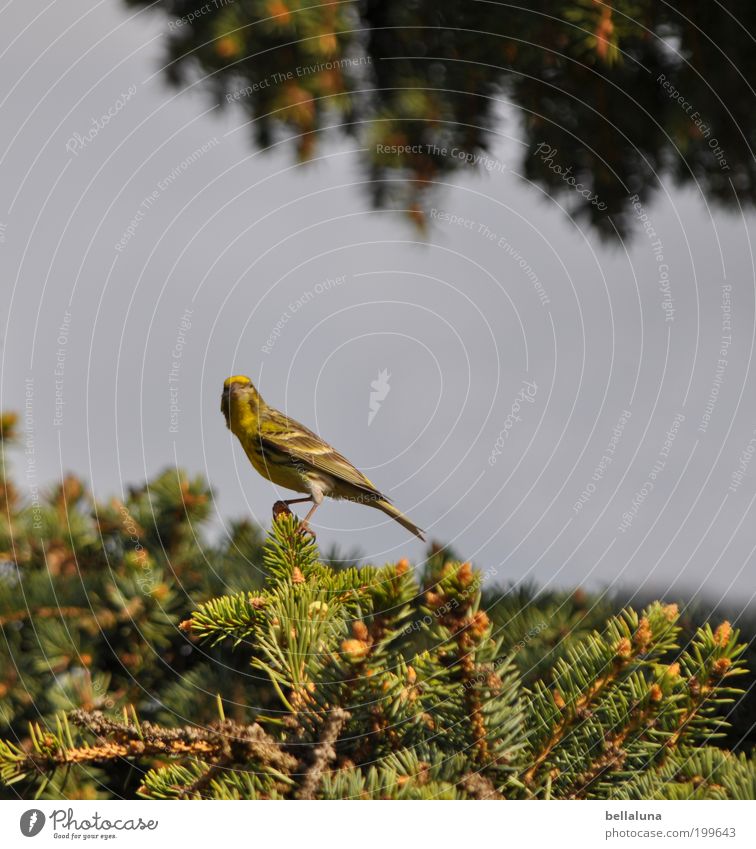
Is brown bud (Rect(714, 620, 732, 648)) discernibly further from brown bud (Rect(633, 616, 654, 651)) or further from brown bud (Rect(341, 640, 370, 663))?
brown bud (Rect(341, 640, 370, 663))

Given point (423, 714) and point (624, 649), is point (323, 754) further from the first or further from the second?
point (624, 649)

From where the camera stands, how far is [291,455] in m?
1.64

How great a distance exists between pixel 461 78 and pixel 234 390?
88cm

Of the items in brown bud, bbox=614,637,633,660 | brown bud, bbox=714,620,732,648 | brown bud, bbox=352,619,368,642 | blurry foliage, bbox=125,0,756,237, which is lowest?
brown bud, bbox=352,619,368,642

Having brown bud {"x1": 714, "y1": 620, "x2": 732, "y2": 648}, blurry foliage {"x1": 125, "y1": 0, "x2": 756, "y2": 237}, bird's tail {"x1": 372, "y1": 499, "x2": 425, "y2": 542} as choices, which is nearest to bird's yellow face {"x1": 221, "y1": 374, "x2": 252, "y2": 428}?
bird's tail {"x1": 372, "y1": 499, "x2": 425, "y2": 542}

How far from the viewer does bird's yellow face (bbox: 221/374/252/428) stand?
171 cm

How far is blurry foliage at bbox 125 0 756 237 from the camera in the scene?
1824 mm

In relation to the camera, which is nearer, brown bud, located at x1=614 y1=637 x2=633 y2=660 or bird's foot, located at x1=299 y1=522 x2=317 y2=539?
brown bud, located at x1=614 y1=637 x2=633 y2=660

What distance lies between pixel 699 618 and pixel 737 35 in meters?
1.40

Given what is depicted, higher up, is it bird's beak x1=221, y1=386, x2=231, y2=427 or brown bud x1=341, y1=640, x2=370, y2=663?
bird's beak x1=221, y1=386, x2=231, y2=427

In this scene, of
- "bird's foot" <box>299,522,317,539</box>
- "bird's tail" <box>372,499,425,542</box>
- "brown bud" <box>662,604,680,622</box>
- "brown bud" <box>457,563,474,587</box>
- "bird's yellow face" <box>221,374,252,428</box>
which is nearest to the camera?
"brown bud" <box>457,563,474,587</box>

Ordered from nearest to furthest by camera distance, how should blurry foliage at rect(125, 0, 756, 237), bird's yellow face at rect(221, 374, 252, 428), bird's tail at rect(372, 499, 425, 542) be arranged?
bird's tail at rect(372, 499, 425, 542) < bird's yellow face at rect(221, 374, 252, 428) < blurry foliage at rect(125, 0, 756, 237)
